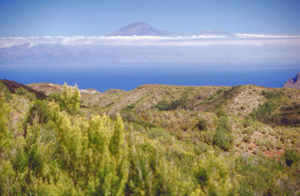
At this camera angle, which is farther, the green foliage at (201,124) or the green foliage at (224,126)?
the green foliage at (201,124)

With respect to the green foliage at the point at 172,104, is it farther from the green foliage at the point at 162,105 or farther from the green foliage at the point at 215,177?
the green foliage at the point at 215,177

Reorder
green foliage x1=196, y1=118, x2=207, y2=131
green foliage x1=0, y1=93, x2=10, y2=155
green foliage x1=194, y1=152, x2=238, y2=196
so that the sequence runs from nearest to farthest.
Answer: green foliage x1=194, y1=152, x2=238, y2=196 < green foliage x1=0, y1=93, x2=10, y2=155 < green foliage x1=196, y1=118, x2=207, y2=131

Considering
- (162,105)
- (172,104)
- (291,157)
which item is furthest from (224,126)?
(172,104)

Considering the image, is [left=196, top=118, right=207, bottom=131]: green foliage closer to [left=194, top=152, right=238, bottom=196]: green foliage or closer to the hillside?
the hillside

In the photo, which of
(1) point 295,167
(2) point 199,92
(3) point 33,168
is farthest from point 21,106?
(2) point 199,92

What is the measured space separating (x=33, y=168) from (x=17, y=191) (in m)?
1.18

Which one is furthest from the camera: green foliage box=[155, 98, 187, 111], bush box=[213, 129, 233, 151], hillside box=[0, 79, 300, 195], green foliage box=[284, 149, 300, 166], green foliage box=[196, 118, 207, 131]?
green foliage box=[155, 98, 187, 111]

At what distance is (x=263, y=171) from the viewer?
13484mm

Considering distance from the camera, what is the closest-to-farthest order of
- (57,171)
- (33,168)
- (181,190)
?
(181,190)
(57,171)
(33,168)

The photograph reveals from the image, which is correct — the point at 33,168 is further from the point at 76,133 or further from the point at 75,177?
the point at 76,133

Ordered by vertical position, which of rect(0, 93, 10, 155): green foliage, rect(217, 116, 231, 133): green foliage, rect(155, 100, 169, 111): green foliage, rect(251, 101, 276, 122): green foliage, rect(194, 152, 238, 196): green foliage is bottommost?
rect(155, 100, 169, 111): green foliage

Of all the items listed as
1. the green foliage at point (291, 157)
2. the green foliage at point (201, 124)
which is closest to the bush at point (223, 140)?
the green foliage at point (201, 124)

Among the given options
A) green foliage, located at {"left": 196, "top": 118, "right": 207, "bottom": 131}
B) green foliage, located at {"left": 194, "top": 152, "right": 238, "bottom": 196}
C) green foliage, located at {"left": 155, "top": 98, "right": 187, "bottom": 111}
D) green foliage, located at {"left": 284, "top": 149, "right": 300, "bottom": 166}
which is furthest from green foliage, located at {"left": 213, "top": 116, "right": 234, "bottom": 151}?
green foliage, located at {"left": 155, "top": 98, "right": 187, "bottom": 111}

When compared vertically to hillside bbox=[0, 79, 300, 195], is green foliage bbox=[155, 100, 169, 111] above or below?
below
